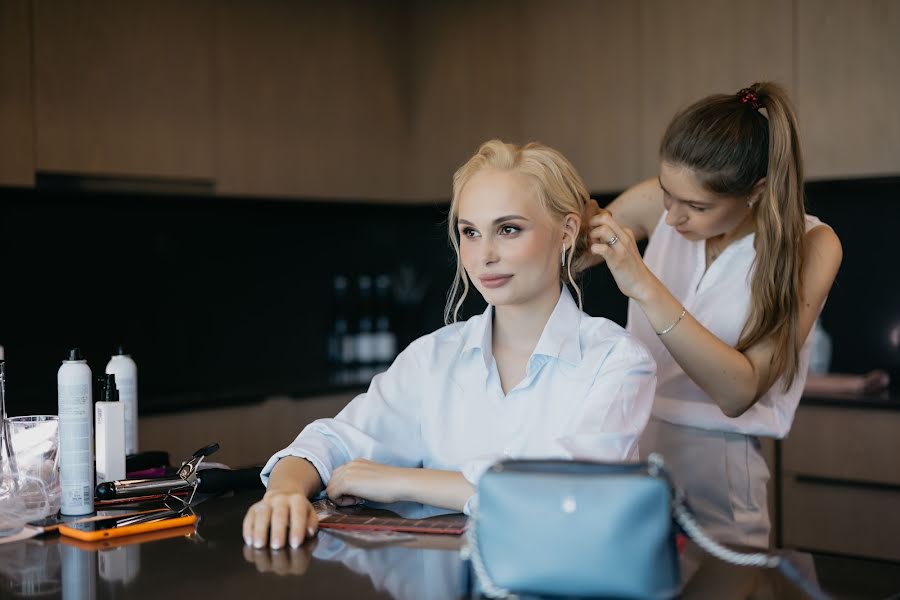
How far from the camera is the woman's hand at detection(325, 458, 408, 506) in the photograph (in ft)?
5.21

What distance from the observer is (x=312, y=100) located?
159 inches

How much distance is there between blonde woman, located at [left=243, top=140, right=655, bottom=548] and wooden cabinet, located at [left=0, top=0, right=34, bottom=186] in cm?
188

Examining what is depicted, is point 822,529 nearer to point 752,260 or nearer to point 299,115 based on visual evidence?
point 752,260

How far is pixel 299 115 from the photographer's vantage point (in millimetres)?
3990

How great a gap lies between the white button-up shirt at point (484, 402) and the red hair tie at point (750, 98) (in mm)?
525

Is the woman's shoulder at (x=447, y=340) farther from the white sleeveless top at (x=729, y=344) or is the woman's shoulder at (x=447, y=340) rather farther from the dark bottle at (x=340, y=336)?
the dark bottle at (x=340, y=336)

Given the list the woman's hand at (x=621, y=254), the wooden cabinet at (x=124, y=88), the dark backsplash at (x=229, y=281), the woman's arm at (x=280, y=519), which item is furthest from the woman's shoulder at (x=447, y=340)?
the wooden cabinet at (x=124, y=88)

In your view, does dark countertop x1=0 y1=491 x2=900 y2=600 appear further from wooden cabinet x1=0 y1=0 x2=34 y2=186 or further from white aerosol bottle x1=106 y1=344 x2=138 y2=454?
wooden cabinet x1=0 y1=0 x2=34 y2=186

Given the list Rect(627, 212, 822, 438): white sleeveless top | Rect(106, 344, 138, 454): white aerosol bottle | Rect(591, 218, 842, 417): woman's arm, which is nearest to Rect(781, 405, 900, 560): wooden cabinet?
Rect(627, 212, 822, 438): white sleeveless top

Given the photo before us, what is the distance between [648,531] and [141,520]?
32.4 inches

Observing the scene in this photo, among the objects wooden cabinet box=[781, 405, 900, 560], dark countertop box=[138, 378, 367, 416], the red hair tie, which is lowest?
A: wooden cabinet box=[781, 405, 900, 560]

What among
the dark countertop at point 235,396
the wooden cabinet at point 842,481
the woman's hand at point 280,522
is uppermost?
the woman's hand at point 280,522

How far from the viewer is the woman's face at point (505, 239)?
1.71m

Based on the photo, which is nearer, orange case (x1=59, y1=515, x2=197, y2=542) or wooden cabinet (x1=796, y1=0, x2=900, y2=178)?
orange case (x1=59, y1=515, x2=197, y2=542)
